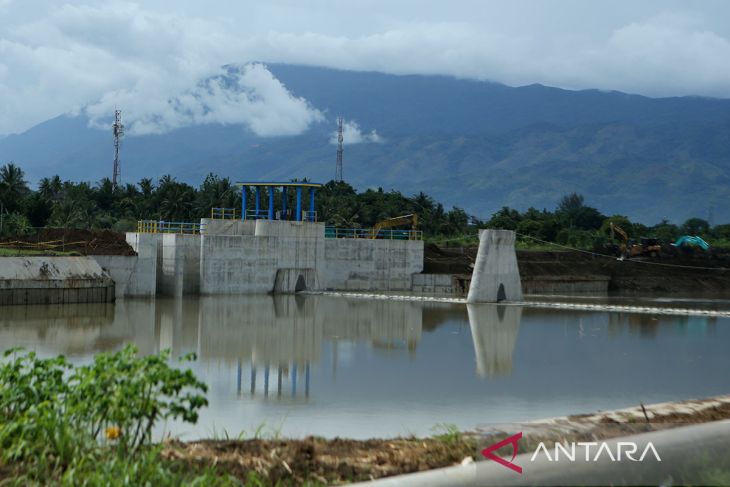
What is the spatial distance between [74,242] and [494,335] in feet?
66.5

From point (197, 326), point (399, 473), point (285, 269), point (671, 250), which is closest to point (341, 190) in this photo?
point (671, 250)

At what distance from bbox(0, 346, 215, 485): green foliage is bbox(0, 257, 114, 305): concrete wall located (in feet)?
79.9

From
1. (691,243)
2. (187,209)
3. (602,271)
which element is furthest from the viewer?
(187,209)

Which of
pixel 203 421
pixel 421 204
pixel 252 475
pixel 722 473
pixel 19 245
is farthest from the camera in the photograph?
pixel 421 204

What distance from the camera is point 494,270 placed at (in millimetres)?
36750

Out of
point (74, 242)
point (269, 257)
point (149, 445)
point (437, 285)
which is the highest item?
point (74, 242)

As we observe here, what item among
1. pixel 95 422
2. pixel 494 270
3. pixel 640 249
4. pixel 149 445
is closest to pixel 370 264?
pixel 494 270

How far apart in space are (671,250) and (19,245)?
3804cm

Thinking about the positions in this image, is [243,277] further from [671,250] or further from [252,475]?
[252,475]

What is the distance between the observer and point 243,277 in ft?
130

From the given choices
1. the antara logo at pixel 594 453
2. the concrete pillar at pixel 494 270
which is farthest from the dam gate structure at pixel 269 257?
the antara logo at pixel 594 453

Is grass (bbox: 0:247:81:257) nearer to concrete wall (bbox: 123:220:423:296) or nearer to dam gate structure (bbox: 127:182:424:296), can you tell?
concrete wall (bbox: 123:220:423:296)

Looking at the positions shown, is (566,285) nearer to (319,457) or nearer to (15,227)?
(15,227)

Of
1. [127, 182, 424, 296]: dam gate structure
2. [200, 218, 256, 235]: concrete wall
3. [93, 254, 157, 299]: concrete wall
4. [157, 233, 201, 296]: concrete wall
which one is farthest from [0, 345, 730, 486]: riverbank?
[200, 218, 256, 235]: concrete wall
